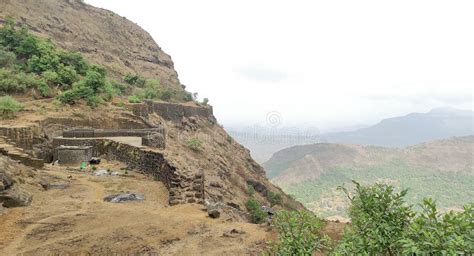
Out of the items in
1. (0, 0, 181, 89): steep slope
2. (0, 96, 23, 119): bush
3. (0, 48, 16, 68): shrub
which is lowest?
(0, 96, 23, 119): bush

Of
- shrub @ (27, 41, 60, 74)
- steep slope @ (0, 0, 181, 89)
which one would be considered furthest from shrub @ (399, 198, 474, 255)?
steep slope @ (0, 0, 181, 89)

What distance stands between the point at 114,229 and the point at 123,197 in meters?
3.43

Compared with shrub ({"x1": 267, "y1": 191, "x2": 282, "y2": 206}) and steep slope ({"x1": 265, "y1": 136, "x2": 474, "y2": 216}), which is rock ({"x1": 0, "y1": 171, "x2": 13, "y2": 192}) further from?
steep slope ({"x1": 265, "y1": 136, "x2": 474, "y2": 216})

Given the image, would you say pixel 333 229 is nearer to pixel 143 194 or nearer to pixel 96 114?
pixel 143 194

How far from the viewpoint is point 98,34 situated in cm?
8256

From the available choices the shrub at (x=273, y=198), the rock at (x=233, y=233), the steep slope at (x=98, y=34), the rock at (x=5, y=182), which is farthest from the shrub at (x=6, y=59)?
the rock at (x=233, y=233)

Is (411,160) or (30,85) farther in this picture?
(411,160)

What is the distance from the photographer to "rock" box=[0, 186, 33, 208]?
1138 centimetres

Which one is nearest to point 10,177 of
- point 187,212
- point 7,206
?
point 7,206

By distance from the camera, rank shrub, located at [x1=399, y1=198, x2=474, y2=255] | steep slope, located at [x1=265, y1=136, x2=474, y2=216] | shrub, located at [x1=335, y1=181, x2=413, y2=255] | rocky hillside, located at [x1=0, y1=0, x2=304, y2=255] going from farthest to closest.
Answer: steep slope, located at [x1=265, y1=136, x2=474, y2=216] < rocky hillside, located at [x1=0, y1=0, x2=304, y2=255] < shrub, located at [x1=335, y1=181, x2=413, y2=255] < shrub, located at [x1=399, y1=198, x2=474, y2=255]

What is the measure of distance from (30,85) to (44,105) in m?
4.08

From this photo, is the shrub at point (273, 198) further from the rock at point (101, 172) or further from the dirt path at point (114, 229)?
the dirt path at point (114, 229)

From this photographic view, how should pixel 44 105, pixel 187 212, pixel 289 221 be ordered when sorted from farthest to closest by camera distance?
pixel 44 105 < pixel 187 212 < pixel 289 221

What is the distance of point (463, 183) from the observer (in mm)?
120188
